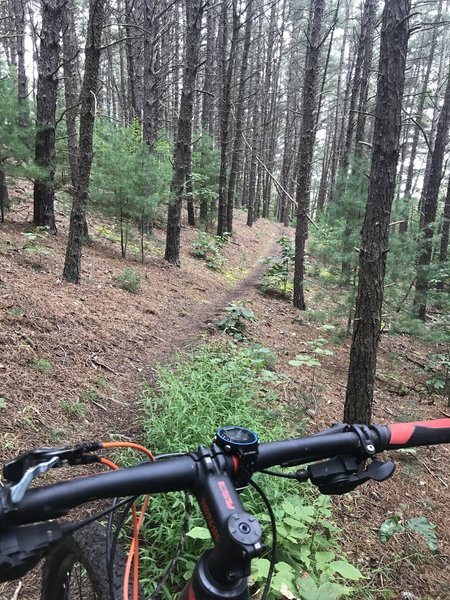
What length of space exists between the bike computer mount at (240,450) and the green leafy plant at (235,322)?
6.68m

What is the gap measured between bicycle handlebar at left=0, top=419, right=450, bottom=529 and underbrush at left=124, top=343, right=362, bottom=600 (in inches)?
15.6

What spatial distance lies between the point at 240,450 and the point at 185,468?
0.15 metres

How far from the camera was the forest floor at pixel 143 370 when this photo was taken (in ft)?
12.6

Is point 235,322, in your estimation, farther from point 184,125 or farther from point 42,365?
point 184,125

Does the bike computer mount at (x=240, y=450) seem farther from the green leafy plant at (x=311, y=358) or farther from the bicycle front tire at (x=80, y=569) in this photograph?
the green leafy plant at (x=311, y=358)

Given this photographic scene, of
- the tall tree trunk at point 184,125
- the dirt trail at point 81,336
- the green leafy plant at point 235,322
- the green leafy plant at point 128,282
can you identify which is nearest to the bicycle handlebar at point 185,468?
the dirt trail at point 81,336

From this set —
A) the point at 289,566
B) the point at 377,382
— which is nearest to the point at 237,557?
the point at 289,566

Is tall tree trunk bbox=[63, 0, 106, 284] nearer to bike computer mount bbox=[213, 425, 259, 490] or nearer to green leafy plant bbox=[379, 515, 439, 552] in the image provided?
green leafy plant bbox=[379, 515, 439, 552]

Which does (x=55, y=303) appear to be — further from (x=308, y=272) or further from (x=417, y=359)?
(x=308, y=272)

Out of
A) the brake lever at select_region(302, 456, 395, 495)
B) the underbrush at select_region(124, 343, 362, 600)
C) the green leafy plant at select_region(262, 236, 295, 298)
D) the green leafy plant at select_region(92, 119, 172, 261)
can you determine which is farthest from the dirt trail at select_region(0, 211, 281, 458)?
the brake lever at select_region(302, 456, 395, 495)

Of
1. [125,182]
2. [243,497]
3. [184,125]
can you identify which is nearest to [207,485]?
[243,497]

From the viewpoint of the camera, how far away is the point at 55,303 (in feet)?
21.6

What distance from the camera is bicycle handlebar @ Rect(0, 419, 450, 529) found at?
948 millimetres

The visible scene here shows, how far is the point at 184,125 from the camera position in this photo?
12.3 meters
